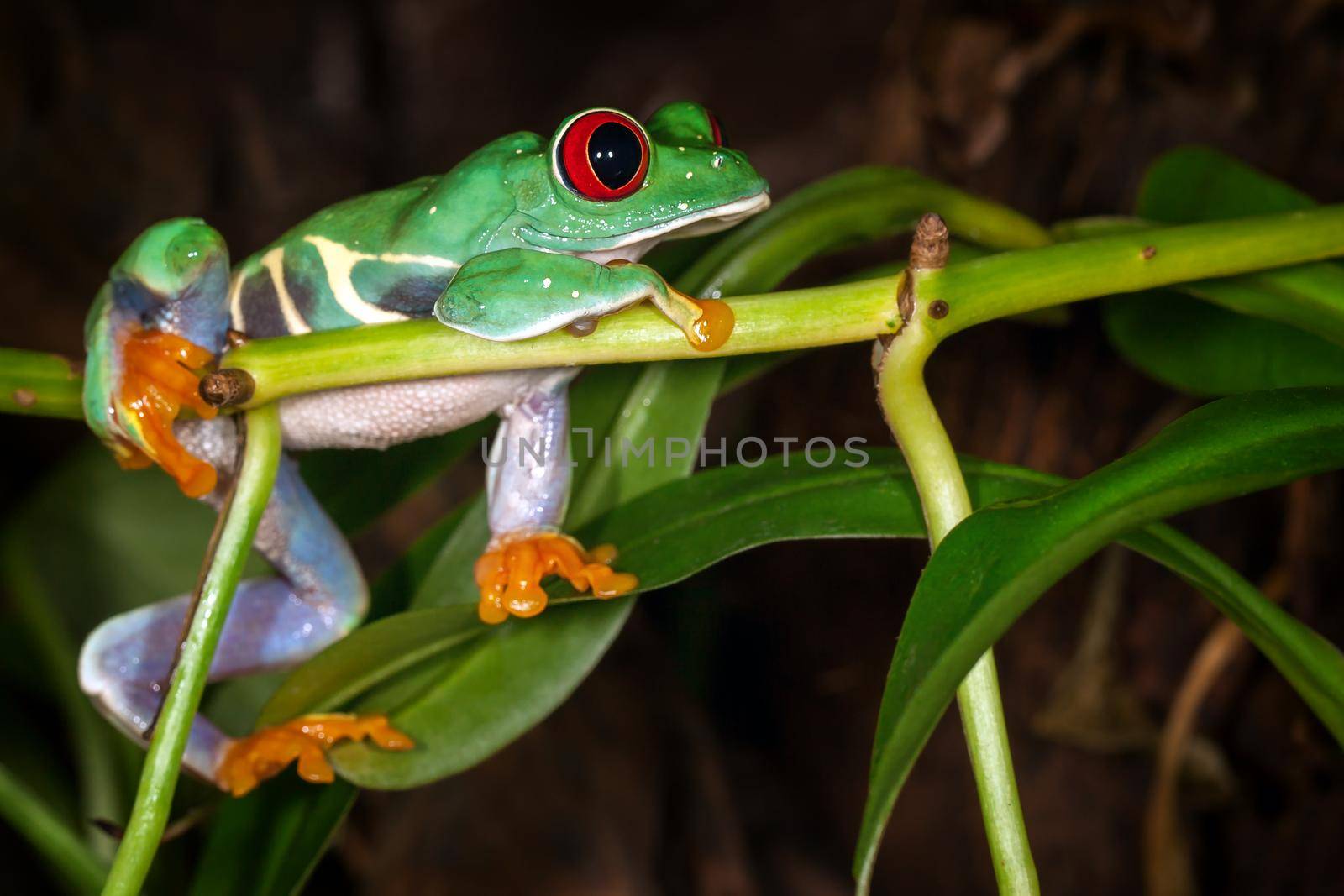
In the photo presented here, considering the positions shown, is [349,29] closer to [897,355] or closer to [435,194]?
[435,194]

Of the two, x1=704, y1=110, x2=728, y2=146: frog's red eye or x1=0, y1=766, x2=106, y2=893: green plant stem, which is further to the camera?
x1=0, y1=766, x2=106, y2=893: green plant stem

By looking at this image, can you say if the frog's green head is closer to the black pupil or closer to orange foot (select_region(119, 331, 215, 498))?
the black pupil

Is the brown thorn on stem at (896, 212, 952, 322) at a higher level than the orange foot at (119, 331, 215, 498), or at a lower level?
higher

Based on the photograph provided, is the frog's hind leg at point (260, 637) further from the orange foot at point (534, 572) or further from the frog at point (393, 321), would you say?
the orange foot at point (534, 572)

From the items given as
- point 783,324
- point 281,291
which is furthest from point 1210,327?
point 281,291

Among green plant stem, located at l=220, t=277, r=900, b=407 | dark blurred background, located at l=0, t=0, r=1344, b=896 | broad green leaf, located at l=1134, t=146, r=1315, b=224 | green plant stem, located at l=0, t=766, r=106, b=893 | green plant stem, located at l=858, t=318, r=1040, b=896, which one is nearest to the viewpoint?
green plant stem, located at l=858, t=318, r=1040, b=896

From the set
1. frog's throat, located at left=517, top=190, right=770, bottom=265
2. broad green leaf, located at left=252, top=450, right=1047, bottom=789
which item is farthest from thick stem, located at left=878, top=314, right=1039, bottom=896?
frog's throat, located at left=517, top=190, right=770, bottom=265

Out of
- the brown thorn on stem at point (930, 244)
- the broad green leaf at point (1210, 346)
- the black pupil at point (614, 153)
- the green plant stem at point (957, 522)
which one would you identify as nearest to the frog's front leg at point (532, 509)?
the black pupil at point (614, 153)

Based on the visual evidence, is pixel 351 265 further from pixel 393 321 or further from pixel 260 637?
pixel 260 637
